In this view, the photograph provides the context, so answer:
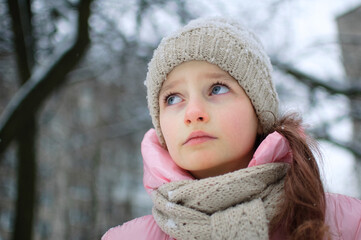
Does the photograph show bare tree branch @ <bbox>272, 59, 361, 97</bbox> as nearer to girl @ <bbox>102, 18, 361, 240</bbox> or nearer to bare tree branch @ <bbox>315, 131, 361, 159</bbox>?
bare tree branch @ <bbox>315, 131, 361, 159</bbox>

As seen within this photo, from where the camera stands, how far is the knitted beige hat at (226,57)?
150cm

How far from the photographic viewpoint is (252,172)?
129 cm

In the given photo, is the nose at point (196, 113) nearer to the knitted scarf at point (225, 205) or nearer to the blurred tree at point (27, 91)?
the knitted scarf at point (225, 205)

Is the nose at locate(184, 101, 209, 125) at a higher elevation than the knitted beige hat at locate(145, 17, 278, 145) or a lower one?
lower

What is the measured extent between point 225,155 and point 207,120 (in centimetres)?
16

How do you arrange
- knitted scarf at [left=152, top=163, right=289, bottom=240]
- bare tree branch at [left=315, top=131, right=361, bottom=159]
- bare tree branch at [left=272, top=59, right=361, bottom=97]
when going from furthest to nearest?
1. bare tree branch at [left=315, top=131, right=361, bottom=159]
2. bare tree branch at [left=272, top=59, right=361, bottom=97]
3. knitted scarf at [left=152, top=163, right=289, bottom=240]

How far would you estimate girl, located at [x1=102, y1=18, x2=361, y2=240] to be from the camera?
1.23 metres

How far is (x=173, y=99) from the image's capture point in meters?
1.54

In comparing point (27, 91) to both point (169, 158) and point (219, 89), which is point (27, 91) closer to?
point (169, 158)

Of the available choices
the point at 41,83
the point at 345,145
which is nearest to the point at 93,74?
the point at 41,83

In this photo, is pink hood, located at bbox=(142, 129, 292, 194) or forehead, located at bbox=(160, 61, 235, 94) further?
forehead, located at bbox=(160, 61, 235, 94)

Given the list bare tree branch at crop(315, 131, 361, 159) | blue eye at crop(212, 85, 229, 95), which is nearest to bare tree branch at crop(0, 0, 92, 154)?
blue eye at crop(212, 85, 229, 95)

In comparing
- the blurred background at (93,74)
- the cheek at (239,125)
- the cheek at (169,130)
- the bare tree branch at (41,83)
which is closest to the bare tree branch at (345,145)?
the blurred background at (93,74)

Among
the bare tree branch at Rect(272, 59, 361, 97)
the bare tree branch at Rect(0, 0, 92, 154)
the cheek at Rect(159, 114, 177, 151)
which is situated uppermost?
the cheek at Rect(159, 114, 177, 151)
